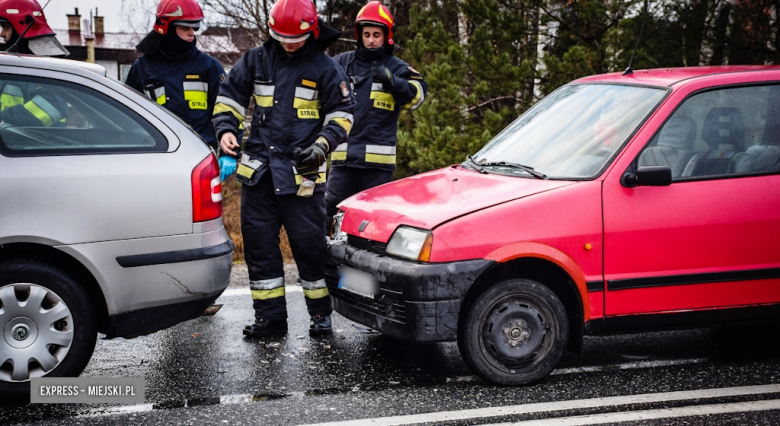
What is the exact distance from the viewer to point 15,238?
3.64m

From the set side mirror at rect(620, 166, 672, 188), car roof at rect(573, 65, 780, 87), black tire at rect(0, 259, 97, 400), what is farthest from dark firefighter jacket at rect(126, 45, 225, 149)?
side mirror at rect(620, 166, 672, 188)

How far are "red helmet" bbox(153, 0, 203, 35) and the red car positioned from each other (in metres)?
2.01

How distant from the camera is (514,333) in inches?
160

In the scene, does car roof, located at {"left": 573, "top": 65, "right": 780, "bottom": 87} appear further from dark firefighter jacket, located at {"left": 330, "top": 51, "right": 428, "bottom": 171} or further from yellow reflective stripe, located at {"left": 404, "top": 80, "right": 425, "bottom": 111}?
dark firefighter jacket, located at {"left": 330, "top": 51, "right": 428, "bottom": 171}

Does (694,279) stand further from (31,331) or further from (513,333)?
(31,331)

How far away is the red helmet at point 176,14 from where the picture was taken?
555 cm

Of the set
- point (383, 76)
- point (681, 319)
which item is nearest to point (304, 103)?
point (383, 76)

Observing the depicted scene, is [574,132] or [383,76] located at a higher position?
[383,76]

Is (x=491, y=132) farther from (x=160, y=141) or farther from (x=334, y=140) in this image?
(x=160, y=141)

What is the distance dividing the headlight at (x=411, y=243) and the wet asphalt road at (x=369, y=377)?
0.66 meters

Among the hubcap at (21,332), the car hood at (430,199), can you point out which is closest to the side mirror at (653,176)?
the car hood at (430,199)

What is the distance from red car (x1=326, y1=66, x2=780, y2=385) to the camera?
3.98 meters

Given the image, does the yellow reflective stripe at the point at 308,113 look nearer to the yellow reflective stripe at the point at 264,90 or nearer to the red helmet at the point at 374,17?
the yellow reflective stripe at the point at 264,90

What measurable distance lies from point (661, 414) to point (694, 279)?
2.69 feet
